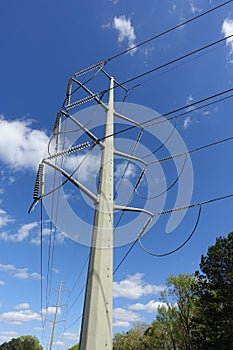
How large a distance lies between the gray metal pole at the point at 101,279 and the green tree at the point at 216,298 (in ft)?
78.2

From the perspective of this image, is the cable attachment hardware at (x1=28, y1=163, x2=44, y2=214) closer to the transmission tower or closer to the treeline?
the transmission tower

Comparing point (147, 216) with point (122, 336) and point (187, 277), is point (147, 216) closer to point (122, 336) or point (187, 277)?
point (187, 277)

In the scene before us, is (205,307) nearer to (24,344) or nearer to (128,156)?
(128,156)

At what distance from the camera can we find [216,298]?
83.3 feet

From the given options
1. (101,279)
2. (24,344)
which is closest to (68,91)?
(101,279)

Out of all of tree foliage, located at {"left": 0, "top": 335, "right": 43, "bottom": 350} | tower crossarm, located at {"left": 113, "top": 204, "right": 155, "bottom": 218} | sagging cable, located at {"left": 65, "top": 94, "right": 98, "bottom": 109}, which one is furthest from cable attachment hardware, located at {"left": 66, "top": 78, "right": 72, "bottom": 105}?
tree foliage, located at {"left": 0, "top": 335, "right": 43, "bottom": 350}

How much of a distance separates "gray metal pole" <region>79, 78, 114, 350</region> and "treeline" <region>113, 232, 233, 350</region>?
2373cm

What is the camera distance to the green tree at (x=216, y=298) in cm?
2373

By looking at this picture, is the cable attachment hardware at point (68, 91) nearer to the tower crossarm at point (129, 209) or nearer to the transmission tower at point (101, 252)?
the transmission tower at point (101, 252)

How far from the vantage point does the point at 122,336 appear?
57688mm

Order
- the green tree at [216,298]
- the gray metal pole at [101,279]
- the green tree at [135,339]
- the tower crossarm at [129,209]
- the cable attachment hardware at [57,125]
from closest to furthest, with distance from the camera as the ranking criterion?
1. the gray metal pole at [101,279]
2. the tower crossarm at [129,209]
3. the cable attachment hardware at [57,125]
4. the green tree at [216,298]
5. the green tree at [135,339]

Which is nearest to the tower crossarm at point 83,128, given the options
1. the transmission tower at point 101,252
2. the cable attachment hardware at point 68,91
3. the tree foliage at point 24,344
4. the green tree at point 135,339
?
the transmission tower at point 101,252

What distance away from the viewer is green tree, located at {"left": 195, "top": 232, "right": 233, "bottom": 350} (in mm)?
23734

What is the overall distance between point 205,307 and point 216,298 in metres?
1.29
